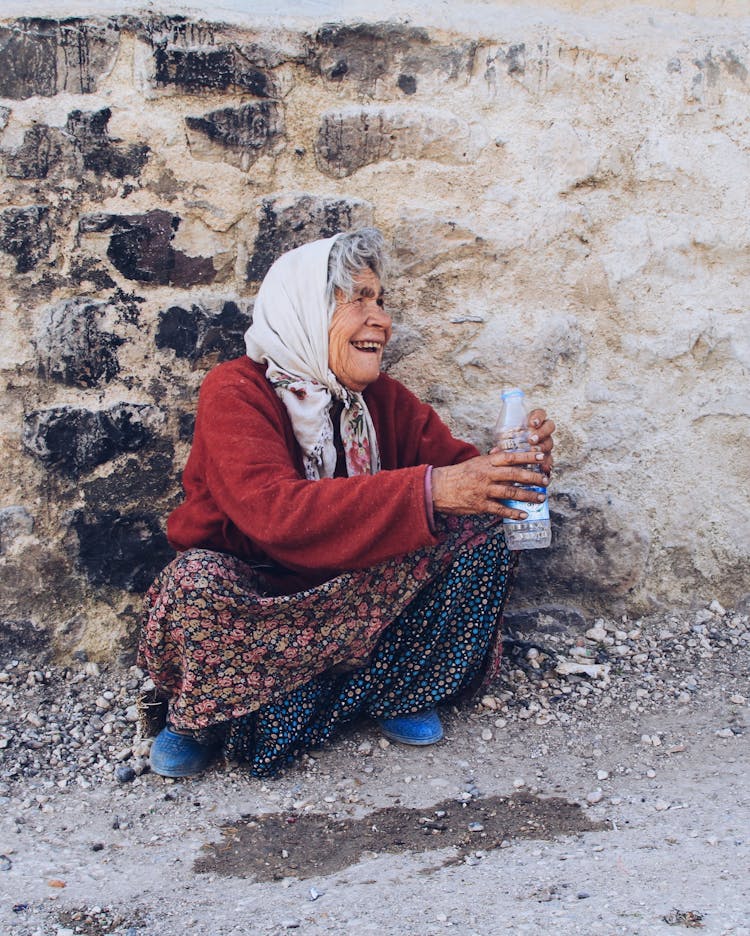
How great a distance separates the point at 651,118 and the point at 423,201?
2.22ft

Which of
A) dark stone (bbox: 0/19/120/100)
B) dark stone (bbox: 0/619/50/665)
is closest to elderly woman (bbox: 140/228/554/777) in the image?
dark stone (bbox: 0/619/50/665)

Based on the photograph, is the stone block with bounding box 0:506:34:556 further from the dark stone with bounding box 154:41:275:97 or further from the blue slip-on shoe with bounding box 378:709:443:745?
the dark stone with bounding box 154:41:275:97

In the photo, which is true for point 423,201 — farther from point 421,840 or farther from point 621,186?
point 421,840

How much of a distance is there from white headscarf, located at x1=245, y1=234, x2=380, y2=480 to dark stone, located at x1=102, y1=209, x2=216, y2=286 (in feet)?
0.99

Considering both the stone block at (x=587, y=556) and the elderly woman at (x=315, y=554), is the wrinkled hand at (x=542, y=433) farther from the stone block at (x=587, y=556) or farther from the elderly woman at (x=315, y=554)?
the stone block at (x=587, y=556)

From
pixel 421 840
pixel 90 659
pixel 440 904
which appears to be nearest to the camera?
pixel 440 904

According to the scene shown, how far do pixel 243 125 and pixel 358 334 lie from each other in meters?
0.69

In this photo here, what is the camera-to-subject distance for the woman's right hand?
1999 mm

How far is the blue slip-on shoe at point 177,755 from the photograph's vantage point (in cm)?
223

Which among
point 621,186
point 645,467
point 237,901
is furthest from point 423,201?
point 237,901

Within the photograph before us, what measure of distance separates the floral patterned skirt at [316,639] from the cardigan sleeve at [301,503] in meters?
0.12

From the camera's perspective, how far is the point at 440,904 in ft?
5.56

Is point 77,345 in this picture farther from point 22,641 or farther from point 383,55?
point 383,55

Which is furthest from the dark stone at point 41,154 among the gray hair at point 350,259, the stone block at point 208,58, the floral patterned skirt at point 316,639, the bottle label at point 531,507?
the bottle label at point 531,507
